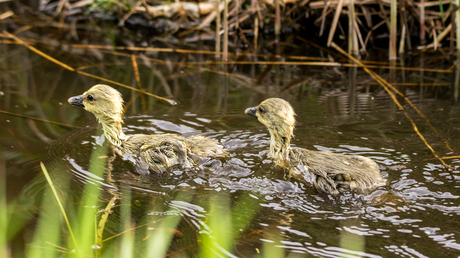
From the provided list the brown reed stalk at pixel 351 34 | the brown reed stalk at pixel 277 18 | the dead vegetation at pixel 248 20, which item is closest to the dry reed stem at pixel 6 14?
the dead vegetation at pixel 248 20

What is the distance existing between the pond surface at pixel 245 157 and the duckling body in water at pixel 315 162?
0.11m

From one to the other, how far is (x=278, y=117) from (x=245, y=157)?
554 millimetres

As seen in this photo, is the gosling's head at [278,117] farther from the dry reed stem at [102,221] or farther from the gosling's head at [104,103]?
the dry reed stem at [102,221]

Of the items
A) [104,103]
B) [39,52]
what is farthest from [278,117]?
[39,52]

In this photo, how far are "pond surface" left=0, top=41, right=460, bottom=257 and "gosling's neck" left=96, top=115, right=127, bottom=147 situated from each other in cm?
14

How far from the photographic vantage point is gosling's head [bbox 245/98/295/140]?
15.9 feet

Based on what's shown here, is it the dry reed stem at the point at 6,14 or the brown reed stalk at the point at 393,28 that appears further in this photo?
the dry reed stem at the point at 6,14

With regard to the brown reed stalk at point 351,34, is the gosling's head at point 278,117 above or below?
below

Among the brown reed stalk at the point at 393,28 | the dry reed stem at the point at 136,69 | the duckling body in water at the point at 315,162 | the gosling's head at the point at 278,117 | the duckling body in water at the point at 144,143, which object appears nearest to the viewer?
the duckling body in water at the point at 315,162

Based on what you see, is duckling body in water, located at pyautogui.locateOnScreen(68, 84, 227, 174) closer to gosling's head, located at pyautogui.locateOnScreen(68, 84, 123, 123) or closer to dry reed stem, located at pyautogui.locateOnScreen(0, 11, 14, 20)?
gosling's head, located at pyautogui.locateOnScreen(68, 84, 123, 123)

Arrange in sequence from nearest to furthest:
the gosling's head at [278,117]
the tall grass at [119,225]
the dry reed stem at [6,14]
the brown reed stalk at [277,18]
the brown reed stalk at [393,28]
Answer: the tall grass at [119,225] → the gosling's head at [278,117] → the brown reed stalk at [393,28] → the brown reed stalk at [277,18] → the dry reed stem at [6,14]

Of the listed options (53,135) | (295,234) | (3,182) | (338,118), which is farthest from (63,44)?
(295,234)

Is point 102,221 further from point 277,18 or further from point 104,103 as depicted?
point 277,18

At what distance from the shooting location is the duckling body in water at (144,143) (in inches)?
185
